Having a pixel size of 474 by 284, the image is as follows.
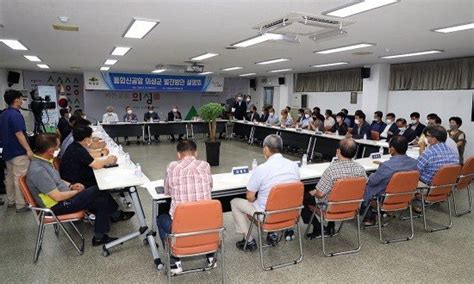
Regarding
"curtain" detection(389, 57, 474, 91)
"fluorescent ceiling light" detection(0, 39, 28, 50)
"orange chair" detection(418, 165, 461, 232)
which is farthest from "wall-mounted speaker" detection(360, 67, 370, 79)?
"fluorescent ceiling light" detection(0, 39, 28, 50)

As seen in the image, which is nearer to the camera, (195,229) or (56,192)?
(195,229)

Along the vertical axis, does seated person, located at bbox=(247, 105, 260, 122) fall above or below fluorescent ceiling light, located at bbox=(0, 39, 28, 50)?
below

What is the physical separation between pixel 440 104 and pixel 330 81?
383 cm

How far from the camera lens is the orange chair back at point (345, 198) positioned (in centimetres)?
285

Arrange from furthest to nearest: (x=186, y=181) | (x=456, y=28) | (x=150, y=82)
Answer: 1. (x=150, y=82)
2. (x=456, y=28)
3. (x=186, y=181)

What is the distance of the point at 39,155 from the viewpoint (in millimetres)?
2877

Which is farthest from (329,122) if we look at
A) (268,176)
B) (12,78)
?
(12,78)

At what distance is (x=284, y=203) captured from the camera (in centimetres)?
269

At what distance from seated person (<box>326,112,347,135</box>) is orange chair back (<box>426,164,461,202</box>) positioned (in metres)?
4.26

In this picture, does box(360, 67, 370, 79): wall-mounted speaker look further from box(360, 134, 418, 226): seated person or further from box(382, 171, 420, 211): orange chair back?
box(382, 171, 420, 211): orange chair back

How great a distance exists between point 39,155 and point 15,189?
1.80 m

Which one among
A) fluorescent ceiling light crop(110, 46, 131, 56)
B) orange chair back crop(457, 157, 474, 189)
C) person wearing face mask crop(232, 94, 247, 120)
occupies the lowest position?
orange chair back crop(457, 157, 474, 189)

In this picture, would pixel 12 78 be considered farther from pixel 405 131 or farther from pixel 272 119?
pixel 405 131

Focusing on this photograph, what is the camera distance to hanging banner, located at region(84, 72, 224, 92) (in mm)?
12475
